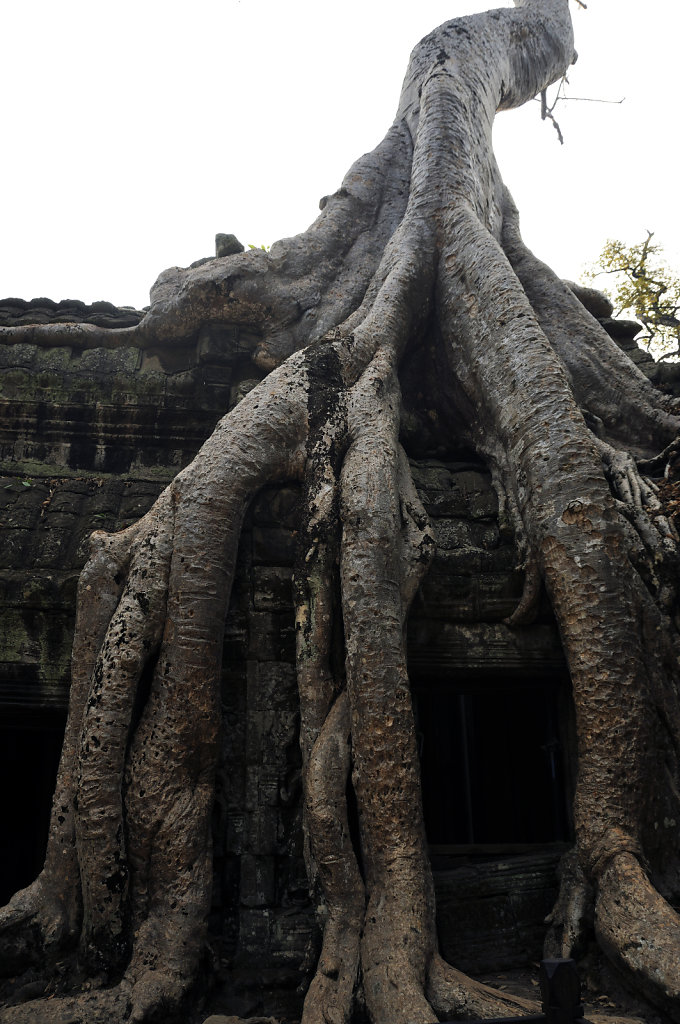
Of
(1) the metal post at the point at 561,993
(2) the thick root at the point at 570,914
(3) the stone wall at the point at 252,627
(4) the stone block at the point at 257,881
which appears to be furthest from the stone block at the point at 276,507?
(1) the metal post at the point at 561,993

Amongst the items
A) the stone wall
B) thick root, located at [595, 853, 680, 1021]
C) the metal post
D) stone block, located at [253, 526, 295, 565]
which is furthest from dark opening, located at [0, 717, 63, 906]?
the metal post

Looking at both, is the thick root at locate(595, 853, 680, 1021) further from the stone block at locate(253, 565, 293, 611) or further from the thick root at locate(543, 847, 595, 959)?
the stone block at locate(253, 565, 293, 611)

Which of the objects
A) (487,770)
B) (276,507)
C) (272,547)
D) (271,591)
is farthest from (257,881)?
(487,770)

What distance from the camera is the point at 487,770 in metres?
4.46

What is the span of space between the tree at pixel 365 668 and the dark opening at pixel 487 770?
1630 mm

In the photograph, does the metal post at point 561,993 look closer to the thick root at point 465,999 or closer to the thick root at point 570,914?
the thick root at point 465,999

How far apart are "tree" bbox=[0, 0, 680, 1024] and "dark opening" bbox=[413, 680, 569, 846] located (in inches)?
64.2

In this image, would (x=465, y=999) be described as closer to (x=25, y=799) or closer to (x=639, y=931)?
(x=639, y=931)

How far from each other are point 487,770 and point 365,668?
235cm

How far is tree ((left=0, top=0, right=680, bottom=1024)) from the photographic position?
2268 millimetres

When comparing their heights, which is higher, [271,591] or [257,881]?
[271,591]

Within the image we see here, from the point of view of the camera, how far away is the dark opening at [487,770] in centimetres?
428

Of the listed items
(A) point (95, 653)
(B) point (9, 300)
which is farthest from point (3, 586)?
(B) point (9, 300)

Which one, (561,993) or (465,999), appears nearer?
(561,993)
